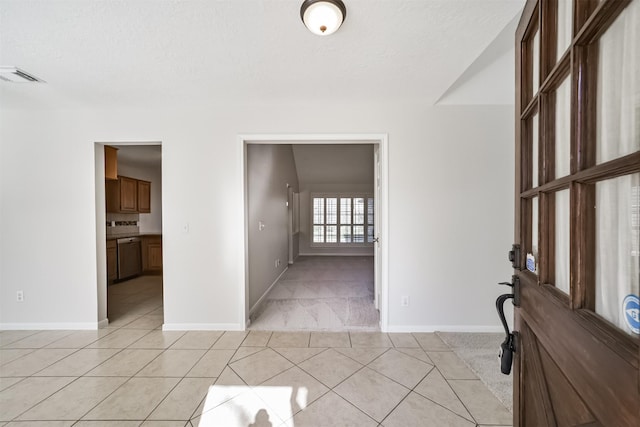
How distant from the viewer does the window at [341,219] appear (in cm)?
814

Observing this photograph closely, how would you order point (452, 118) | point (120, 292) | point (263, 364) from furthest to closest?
1. point (120, 292)
2. point (452, 118)
3. point (263, 364)

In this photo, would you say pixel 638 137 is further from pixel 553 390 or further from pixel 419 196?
pixel 419 196

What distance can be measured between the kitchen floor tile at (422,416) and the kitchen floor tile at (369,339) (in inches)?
29.8

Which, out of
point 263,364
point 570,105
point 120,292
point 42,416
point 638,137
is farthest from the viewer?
point 120,292

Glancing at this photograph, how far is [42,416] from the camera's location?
1.64m

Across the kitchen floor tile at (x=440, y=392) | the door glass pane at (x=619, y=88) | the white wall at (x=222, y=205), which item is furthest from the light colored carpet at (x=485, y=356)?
the door glass pane at (x=619, y=88)

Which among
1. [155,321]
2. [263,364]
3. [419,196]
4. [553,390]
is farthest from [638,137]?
[155,321]

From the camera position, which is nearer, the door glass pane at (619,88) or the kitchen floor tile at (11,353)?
the door glass pane at (619,88)

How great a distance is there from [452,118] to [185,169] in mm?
2922

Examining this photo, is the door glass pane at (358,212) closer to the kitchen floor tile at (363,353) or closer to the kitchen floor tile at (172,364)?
the kitchen floor tile at (363,353)

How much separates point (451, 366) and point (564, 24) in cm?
233

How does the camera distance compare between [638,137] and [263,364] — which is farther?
[263,364]

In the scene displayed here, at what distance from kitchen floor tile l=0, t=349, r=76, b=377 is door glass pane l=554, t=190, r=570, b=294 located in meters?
3.48

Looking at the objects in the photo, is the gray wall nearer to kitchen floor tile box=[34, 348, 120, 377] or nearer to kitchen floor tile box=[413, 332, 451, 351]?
kitchen floor tile box=[34, 348, 120, 377]
